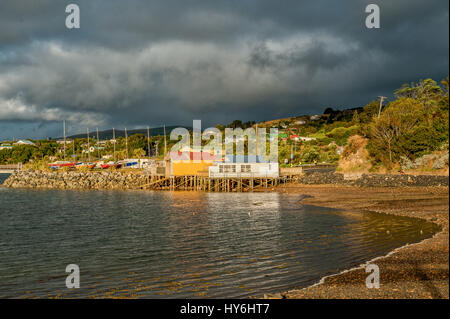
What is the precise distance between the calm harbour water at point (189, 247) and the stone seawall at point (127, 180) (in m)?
17.3

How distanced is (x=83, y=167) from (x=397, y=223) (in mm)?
84367

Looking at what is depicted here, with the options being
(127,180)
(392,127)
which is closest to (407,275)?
(392,127)

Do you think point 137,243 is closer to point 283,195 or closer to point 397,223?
point 397,223

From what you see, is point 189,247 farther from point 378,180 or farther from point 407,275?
point 378,180

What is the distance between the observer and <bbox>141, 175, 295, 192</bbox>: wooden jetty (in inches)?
2371

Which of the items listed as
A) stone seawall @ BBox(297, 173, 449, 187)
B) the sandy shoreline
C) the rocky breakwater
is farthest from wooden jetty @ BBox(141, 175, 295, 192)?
the sandy shoreline

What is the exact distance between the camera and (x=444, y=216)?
91.7ft

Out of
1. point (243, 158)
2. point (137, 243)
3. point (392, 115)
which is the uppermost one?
point (392, 115)

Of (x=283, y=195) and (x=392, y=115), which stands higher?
(x=392, y=115)

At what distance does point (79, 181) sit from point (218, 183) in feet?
102

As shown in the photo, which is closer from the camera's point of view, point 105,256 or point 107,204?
point 105,256

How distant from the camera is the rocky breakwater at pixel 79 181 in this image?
7094cm
